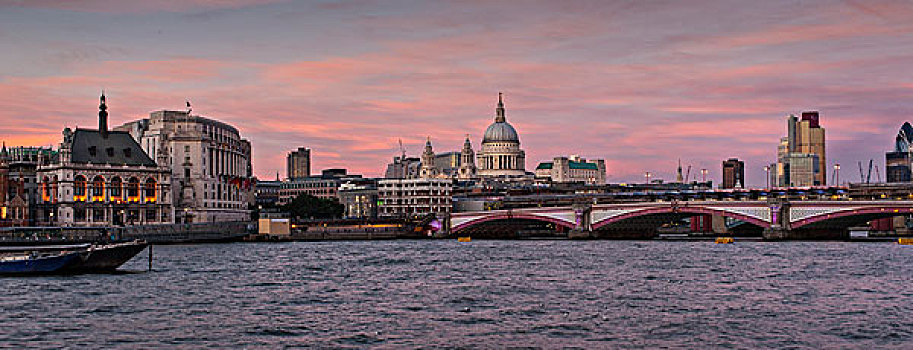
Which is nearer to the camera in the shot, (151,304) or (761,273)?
(151,304)

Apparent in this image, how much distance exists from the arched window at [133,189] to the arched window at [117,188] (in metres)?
1.63

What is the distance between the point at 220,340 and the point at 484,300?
20016 mm

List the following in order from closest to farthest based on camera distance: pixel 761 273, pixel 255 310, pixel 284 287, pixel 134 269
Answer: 1. pixel 255 310
2. pixel 284 287
3. pixel 761 273
4. pixel 134 269

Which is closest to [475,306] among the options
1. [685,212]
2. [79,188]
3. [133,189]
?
[685,212]

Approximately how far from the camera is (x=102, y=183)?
18438 centimetres

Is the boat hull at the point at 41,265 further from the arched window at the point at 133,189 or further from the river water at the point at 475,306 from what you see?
the arched window at the point at 133,189

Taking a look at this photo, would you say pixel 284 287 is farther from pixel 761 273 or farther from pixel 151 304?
pixel 761 273

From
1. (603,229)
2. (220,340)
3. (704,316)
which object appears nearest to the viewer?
(220,340)

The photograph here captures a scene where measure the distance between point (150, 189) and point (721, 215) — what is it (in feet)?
332

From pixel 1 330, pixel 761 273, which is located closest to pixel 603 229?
pixel 761 273

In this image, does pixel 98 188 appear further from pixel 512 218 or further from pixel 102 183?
pixel 512 218

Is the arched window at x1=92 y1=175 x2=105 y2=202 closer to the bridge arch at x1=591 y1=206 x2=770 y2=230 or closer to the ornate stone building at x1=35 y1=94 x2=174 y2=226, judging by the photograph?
the ornate stone building at x1=35 y1=94 x2=174 y2=226

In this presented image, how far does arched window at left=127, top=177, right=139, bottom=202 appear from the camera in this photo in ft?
619

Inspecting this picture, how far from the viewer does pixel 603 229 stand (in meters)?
186
